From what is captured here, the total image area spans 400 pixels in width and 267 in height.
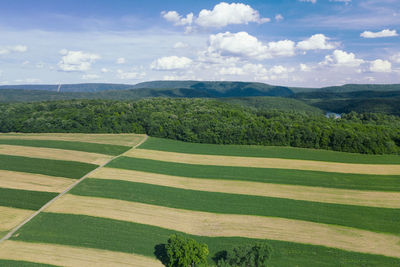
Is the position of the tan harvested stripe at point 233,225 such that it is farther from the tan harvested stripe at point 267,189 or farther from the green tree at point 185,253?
the tan harvested stripe at point 267,189

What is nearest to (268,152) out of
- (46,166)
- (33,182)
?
(46,166)

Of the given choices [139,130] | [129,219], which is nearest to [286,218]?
[129,219]

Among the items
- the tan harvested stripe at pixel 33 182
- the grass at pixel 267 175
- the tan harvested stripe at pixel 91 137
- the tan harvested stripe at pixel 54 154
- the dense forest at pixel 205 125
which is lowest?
the grass at pixel 267 175

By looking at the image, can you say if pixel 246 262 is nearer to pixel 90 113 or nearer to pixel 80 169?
pixel 80 169

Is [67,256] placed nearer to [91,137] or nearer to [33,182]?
[33,182]

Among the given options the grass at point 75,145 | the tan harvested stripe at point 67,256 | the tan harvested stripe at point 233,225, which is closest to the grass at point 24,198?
the tan harvested stripe at point 233,225

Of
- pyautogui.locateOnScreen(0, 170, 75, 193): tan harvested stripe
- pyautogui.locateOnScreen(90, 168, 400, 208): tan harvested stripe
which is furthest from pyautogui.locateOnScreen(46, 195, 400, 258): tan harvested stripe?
pyautogui.locateOnScreen(90, 168, 400, 208): tan harvested stripe

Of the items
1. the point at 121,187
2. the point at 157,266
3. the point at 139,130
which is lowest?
the point at 157,266
